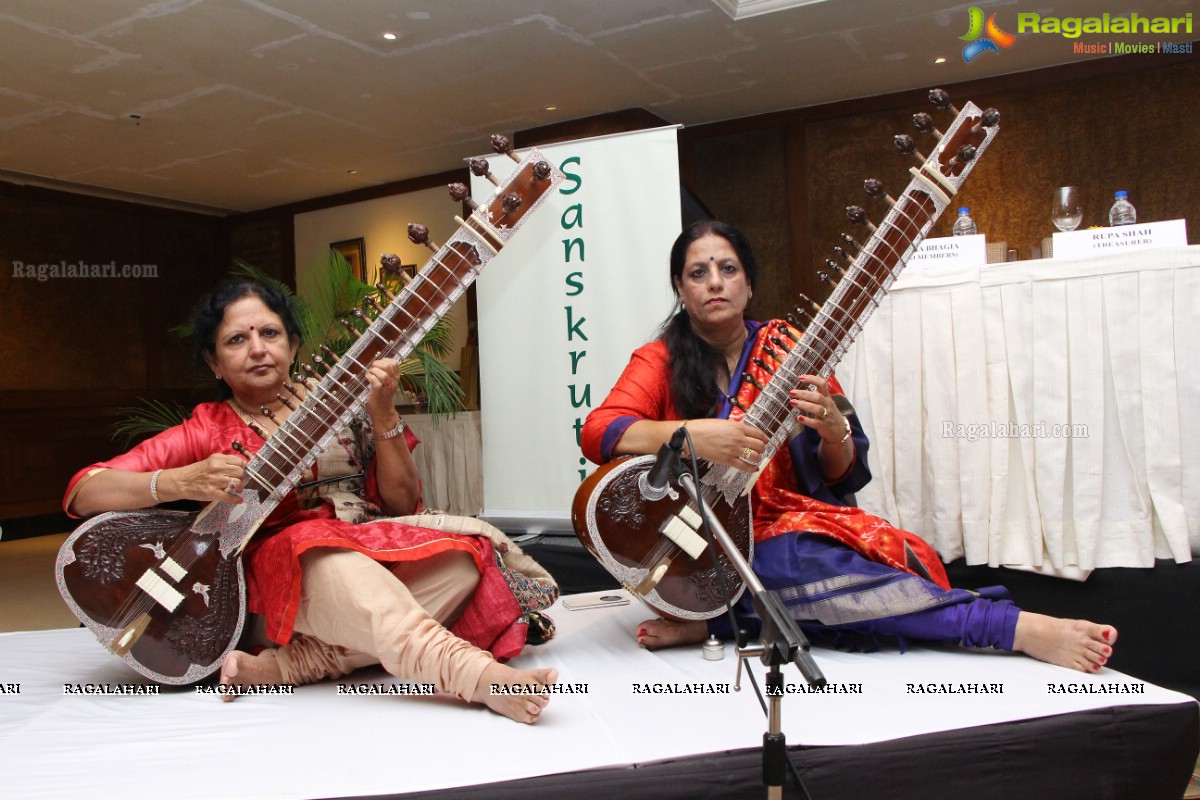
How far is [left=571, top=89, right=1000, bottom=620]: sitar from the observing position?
6.59ft

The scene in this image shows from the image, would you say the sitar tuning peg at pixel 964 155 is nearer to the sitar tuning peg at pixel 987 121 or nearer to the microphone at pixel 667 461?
the sitar tuning peg at pixel 987 121

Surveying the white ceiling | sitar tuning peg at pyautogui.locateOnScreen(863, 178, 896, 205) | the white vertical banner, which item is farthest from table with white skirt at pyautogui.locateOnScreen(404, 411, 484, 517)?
sitar tuning peg at pyautogui.locateOnScreen(863, 178, 896, 205)

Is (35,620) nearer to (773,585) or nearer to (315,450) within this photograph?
(315,450)

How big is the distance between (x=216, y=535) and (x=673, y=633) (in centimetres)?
120

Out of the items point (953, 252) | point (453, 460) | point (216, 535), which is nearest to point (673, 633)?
point (216, 535)

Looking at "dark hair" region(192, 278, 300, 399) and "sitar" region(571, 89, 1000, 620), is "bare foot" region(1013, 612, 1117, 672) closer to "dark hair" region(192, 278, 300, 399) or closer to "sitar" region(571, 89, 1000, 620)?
"sitar" region(571, 89, 1000, 620)

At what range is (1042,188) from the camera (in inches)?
231

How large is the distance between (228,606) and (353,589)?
1.26ft

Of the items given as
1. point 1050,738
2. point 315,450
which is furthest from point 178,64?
point 1050,738

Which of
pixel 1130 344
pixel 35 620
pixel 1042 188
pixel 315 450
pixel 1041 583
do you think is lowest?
pixel 35 620

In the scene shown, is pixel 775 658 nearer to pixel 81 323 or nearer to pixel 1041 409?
pixel 1041 409

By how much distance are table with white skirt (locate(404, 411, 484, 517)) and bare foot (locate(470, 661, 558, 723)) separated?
3.97 metres

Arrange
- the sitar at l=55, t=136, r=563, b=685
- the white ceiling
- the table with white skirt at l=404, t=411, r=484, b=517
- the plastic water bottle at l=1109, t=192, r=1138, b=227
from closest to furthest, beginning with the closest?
the sitar at l=55, t=136, r=563, b=685, the plastic water bottle at l=1109, t=192, r=1138, b=227, the white ceiling, the table with white skirt at l=404, t=411, r=484, b=517

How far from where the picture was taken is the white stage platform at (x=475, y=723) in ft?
5.00
